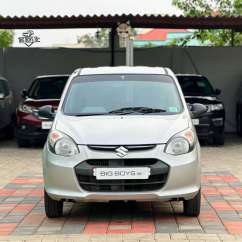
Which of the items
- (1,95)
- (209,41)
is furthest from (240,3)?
(1,95)

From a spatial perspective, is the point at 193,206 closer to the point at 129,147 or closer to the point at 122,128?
the point at 129,147

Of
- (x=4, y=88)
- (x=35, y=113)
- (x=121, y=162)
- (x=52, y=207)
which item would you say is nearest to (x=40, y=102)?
(x=35, y=113)

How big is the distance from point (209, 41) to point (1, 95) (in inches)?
498

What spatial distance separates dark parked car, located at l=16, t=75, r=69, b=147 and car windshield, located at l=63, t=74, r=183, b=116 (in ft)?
18.3

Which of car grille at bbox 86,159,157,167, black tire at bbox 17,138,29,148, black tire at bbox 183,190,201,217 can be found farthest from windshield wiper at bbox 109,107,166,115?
black tire at bbox 17,138,29,148

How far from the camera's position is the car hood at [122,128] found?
22.2 ft

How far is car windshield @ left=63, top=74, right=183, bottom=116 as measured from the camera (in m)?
7.62

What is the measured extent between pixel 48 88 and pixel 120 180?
8692mm

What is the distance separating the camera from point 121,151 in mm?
6684

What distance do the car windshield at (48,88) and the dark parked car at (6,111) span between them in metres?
0.97

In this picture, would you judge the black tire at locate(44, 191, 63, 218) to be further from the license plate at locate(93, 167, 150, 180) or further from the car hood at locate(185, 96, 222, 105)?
the car hood at locate(185, 96, 222, 105)

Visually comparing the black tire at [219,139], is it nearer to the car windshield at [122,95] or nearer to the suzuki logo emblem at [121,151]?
the car windshield at [122,95]

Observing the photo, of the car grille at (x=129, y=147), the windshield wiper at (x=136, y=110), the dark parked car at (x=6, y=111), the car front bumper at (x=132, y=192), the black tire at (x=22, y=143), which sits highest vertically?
the windshield wiper at (x=136, y=110)

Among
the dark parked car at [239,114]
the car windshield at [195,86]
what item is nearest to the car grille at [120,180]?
the car windshield at [195,86]
